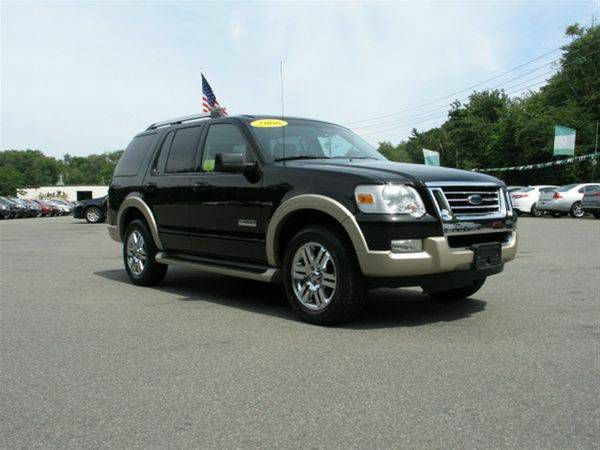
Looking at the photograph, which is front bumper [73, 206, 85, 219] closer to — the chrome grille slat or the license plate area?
the chrome grille slat

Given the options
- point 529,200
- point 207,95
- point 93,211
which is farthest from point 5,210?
point 529,200

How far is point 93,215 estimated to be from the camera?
2722 cm

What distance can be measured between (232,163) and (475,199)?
219cm

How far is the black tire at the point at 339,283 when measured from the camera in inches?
200

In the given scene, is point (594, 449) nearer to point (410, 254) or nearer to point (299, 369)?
point (299, 369)

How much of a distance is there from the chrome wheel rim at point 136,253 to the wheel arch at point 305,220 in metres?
2.50

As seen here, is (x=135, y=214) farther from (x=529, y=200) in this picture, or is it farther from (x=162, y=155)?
(x=529, y=200)

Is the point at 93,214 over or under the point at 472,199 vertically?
under

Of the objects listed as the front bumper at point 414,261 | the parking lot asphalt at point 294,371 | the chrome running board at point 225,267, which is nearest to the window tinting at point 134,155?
the chrome running board at point 225,267

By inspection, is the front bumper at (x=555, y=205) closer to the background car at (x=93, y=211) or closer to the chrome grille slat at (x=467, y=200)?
the background car at (x=93, y=211)

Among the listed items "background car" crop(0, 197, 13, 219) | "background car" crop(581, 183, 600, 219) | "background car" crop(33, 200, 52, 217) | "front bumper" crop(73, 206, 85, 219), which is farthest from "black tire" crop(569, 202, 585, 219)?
"background car" crop(33, 200, 52, 217)

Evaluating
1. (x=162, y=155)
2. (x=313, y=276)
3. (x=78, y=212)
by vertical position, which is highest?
(x=162, y=155)

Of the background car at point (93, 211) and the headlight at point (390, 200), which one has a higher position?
the headlight at point (390, 200)

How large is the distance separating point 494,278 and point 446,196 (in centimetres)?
324
